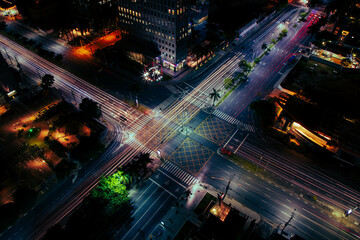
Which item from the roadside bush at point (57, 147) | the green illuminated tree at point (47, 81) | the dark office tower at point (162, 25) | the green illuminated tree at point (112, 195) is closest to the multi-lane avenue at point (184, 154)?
the green illuminated tree at point (112, 195)

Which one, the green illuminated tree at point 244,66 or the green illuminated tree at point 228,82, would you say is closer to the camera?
the green illuminated tree at point 228,82

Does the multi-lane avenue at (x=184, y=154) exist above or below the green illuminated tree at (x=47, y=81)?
below

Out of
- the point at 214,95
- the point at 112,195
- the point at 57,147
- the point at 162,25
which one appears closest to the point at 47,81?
the point at 57,147

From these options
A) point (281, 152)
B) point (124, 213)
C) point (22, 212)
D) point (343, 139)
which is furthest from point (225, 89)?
point (22, 212)

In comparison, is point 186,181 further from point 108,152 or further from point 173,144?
point 108,152

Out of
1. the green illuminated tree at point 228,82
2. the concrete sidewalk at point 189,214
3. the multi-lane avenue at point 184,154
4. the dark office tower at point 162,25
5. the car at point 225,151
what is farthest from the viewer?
the green illuminated tree at point 228,82

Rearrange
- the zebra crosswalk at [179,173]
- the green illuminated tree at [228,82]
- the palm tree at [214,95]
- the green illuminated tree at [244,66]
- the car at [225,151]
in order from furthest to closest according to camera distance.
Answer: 1. the green illuminated tree at [244,66]
2. the green illuminated tree at [228,82]
3. the palm tree at [214,95]
4. the car at [225,151]
5. the zebra crosswalk at [179,173]

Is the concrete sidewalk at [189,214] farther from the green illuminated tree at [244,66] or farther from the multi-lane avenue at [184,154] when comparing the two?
the green illuminated tree at [244,66]

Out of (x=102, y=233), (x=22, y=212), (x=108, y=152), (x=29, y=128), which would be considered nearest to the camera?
(x=102, y=233)
